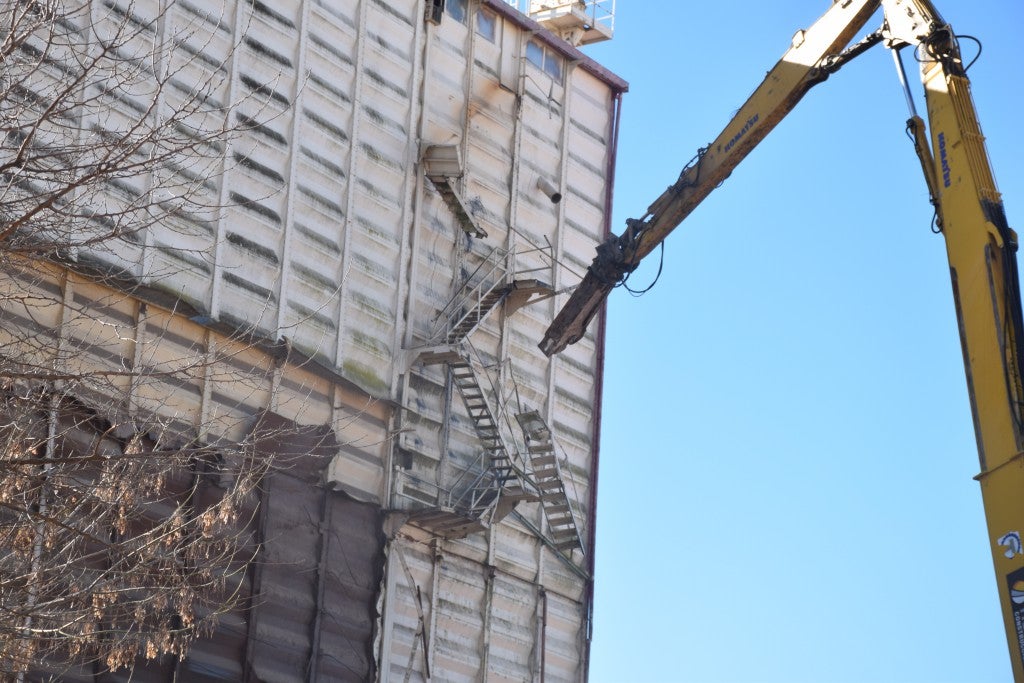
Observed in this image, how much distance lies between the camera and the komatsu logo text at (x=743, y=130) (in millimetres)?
22297

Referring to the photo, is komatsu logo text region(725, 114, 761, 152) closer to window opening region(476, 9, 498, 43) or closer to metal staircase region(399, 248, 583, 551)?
metal staircase region(399, 248, 583, 551)

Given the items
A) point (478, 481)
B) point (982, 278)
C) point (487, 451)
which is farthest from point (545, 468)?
point (982, 278)

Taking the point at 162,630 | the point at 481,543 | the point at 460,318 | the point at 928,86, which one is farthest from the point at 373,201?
the point at 162,630

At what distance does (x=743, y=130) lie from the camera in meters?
22.5

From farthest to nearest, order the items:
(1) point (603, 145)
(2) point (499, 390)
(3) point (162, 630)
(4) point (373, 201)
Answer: (1) point (603, 145)
(2) point (499, 390)
(4) point (373, 201)
(3) point (162, 630)

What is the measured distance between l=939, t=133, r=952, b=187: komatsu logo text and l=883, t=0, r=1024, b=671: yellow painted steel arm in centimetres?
Result: 1


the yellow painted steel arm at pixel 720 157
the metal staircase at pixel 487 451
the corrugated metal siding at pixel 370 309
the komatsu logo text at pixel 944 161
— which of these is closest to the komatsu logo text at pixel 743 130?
the yellow painted steel arm at pixel 720 157

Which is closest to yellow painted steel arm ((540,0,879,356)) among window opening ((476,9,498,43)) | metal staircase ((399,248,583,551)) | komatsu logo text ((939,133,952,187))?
metal staircase ((399,248,583,551))

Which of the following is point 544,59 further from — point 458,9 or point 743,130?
point 743,130

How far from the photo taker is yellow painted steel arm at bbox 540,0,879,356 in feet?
68.0

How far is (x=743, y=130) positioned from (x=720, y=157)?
25.2 inches

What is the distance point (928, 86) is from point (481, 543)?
12.3 m

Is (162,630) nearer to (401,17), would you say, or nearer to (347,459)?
(347,459)

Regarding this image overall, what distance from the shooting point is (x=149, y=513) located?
2042cm
